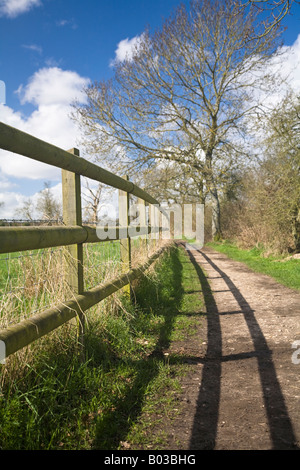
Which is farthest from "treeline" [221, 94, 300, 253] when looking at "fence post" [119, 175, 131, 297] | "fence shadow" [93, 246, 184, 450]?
"fence shadow" [93, 246, 184, 450]

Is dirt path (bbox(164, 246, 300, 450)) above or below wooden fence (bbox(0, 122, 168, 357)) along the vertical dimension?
below

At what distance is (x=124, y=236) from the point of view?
417 cm

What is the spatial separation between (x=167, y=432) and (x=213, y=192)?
18.1 meters

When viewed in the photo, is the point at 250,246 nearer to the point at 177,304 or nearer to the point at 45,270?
the point at 177,304

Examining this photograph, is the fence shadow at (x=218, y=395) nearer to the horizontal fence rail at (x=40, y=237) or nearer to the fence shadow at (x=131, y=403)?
the fence shadow at (x=131, y=403)

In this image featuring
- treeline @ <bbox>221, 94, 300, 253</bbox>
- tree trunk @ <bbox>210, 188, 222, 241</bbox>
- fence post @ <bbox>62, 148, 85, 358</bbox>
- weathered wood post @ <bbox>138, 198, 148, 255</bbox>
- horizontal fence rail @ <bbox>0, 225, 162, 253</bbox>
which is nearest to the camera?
horizontal fence rail @ <bbox>0, 225, 162, 253</bbox>

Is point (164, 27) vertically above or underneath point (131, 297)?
above

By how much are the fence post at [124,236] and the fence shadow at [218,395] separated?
4.07 feet

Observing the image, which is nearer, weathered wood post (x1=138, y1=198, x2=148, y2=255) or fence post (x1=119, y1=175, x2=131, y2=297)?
fence post (x1=119, y1=175, x2=131, y2=297)

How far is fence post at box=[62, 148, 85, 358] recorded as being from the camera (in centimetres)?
272

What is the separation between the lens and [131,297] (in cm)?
440

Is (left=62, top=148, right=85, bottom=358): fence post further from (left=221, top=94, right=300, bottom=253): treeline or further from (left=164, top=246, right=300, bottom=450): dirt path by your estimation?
(left=221, top=94, right=300, bottom=253): treeline
